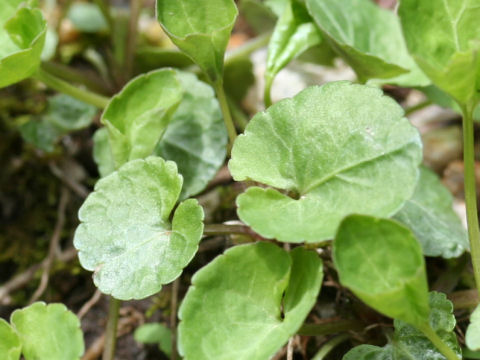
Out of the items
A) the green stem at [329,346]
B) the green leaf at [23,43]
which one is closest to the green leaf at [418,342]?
the green stem at [329,346]

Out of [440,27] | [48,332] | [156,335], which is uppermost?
[440,27]

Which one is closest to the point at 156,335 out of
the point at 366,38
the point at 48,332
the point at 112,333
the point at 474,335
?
the point at 112,333

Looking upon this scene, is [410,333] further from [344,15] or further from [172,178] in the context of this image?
[344,15]

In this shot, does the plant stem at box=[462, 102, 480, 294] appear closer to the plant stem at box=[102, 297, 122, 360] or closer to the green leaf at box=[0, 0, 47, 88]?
the plant stem at box=[102, 297, 122, 360]

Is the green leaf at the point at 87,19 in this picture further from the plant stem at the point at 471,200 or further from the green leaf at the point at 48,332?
the plant stem at the point at 471,200

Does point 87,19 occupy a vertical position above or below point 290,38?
below

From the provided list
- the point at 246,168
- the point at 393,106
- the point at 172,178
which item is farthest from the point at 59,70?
the point at 393,106

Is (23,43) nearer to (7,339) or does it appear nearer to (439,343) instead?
(7,339)
